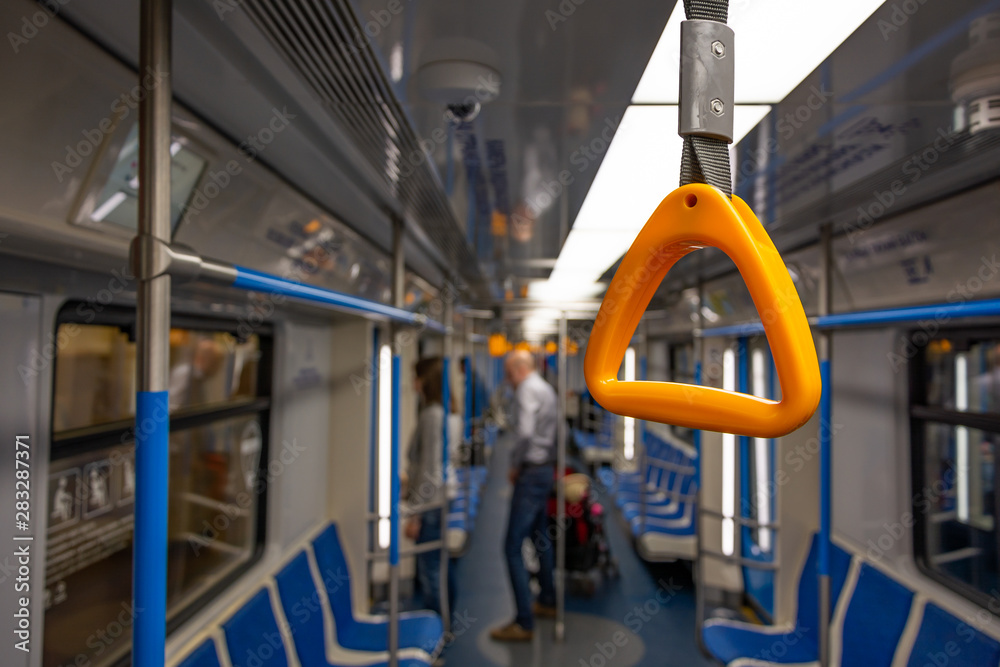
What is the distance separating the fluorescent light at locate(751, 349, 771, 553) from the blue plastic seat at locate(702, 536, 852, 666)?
0.73 meters

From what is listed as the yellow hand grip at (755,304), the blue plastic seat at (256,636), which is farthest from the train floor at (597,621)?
the yellow hand grip at (755,304)

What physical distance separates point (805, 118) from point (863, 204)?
3.70 ft

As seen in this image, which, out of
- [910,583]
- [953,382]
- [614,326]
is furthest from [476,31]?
[910,583]

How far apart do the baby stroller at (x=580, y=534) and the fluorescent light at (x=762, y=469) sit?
1.33 meters

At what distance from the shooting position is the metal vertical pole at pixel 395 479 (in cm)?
264

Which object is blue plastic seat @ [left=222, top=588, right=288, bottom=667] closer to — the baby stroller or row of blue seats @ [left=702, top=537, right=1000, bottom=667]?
row of blue seats @ [left=702, top=537, right=1000, bottom=667]

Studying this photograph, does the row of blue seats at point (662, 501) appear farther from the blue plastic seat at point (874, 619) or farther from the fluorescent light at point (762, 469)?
the blue plastic seat at point (874, 619)

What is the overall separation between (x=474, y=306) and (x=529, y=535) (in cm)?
189

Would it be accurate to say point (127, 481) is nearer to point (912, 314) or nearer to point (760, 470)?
point (912, 314)

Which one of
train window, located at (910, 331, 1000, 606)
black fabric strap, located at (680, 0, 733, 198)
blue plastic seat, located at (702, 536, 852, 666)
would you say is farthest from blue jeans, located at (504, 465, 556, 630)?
black fabric strap, located at (680, 0, 733, 198)

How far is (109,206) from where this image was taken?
1.43 m

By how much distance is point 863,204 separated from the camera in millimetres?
2461

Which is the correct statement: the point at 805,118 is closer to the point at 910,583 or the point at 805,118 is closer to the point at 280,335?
the point at 910,583

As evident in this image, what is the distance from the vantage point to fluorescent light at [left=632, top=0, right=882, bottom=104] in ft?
3.50
